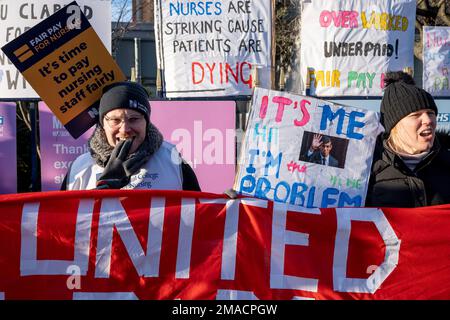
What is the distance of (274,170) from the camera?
10.3ft

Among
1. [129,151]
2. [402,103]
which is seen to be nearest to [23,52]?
[129,151]

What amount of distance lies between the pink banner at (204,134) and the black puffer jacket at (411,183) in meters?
3.38

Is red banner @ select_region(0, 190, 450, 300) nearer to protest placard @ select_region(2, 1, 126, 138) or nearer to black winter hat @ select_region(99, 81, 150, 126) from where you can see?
black winter hat @ select_region(99, 81, 150, 126)

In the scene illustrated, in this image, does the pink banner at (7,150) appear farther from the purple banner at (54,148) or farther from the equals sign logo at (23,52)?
the equals sign logo at (23,52)

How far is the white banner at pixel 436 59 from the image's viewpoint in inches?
307

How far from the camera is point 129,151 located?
129 inches

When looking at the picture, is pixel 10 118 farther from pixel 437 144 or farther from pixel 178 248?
pixel 437 144

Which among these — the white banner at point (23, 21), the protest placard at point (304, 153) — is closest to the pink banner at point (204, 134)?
the white banner at point (23, 21)

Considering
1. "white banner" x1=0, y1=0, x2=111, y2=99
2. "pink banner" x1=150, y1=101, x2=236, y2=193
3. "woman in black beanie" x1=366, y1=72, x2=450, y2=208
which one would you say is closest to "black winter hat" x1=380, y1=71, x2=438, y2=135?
"woman in black beanie" x1=366, y1=72, x2=450, y2=208

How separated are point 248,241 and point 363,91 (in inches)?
179

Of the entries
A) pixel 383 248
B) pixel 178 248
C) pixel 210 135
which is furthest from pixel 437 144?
pixel 210 135

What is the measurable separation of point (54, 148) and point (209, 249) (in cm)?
404

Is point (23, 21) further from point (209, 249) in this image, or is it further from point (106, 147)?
point (209, 249)

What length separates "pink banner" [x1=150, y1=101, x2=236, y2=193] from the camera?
6594mm
